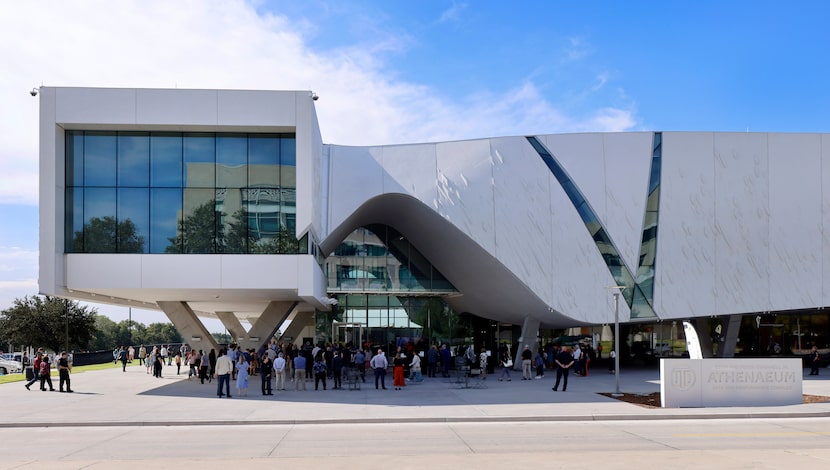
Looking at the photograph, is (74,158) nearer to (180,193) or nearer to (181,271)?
(180,193)

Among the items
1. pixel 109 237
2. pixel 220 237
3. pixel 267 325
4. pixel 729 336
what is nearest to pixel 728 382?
pixel 220 237

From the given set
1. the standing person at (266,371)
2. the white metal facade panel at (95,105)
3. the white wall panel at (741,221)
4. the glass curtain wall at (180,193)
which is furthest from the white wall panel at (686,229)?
A: the white metal facade panel at (95,105)

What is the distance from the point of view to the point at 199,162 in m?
27.3

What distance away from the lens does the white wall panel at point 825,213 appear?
37.9 metres

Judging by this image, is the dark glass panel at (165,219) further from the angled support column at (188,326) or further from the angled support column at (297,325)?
the angled support column at (297,325)

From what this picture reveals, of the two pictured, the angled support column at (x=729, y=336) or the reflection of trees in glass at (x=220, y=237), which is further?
the angled support column at (x=729, y=336)

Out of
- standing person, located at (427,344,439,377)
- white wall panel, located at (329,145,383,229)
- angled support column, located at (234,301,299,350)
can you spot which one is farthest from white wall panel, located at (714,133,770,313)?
angled support column, located at (234,301,299,350)

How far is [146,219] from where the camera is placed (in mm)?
26938

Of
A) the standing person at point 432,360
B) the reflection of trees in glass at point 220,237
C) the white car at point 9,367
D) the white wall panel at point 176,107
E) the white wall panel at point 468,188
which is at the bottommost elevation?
the white car at point 9,367

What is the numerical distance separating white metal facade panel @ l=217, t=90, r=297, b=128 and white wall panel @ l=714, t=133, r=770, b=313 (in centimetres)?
2238

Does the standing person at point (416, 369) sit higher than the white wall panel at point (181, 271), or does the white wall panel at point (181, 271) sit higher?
the white wall panel at point (181, 271)

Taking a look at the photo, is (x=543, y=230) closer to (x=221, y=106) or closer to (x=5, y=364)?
(x=221, y=106)

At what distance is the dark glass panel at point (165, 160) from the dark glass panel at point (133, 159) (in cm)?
22

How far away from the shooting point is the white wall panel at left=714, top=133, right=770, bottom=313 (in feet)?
122
